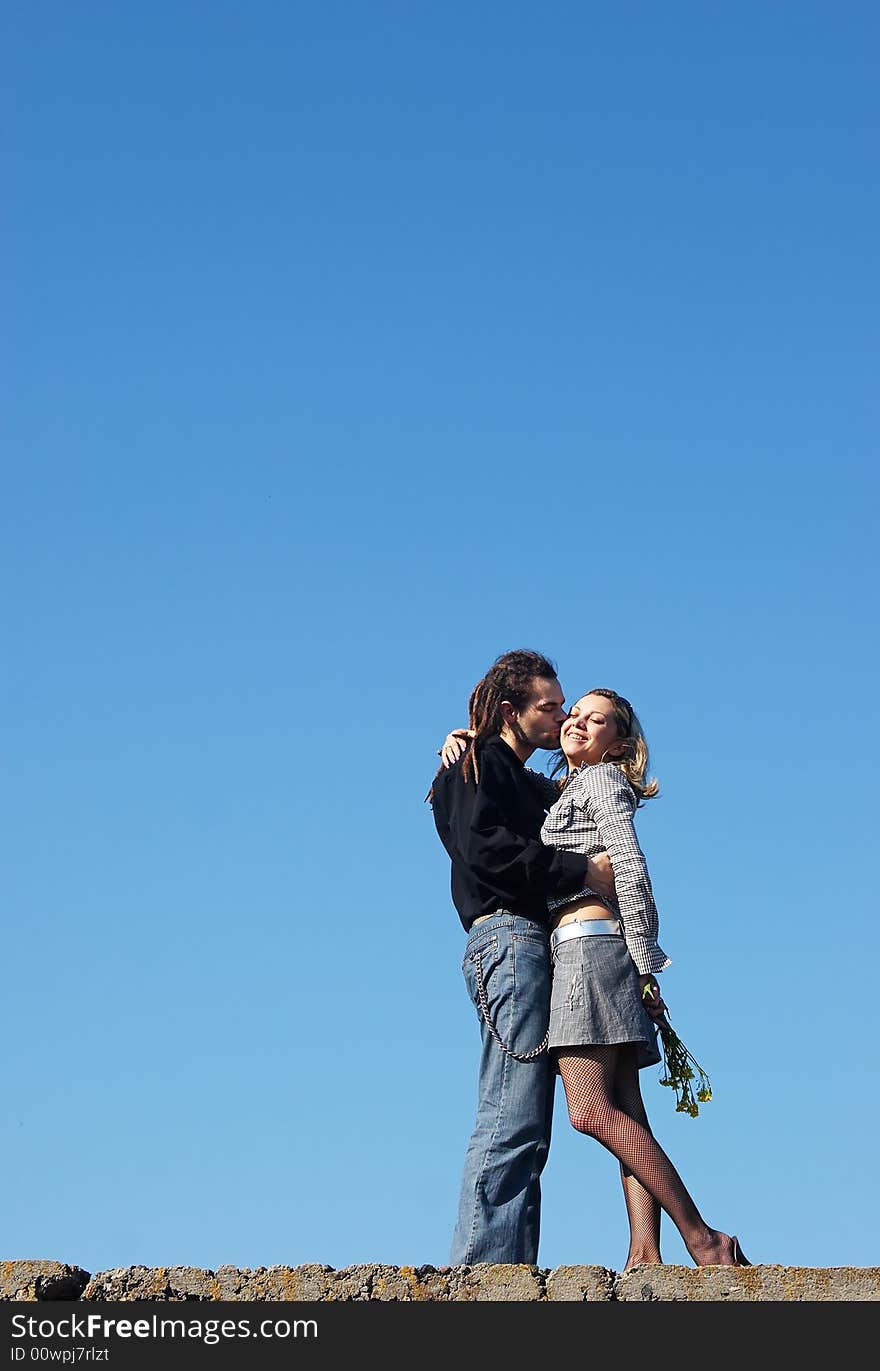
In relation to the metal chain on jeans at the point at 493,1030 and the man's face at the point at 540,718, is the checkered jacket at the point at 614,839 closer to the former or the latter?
the man's face at the point at 540,718

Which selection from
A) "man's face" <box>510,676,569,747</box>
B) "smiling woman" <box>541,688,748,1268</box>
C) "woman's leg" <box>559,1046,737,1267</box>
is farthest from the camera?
"man's face" <box>510,676,569,747</box>

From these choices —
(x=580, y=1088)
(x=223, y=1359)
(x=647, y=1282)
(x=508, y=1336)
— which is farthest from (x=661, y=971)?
(x=223, y=1359)

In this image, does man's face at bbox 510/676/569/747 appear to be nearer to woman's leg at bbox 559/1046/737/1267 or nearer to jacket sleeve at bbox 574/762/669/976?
jacket sleeve at bbox 574/762/669/976

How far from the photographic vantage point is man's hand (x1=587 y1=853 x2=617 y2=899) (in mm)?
6305

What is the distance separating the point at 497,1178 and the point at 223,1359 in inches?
60.3

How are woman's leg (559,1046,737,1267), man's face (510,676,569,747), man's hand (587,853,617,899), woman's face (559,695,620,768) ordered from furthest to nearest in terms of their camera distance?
man's face (510,676,569,747)
woman's face (559,695,620,768)
man's hand (587,853,617,899)
woman's leg (559,1046,737,1267)

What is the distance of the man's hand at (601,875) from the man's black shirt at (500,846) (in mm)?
35

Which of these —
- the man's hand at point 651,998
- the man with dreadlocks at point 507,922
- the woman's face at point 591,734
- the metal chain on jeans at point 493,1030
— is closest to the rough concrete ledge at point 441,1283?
the man with dreadlocks at point 507,922

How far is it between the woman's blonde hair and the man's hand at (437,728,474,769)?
0.58m

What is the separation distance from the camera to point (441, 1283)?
17.1ft

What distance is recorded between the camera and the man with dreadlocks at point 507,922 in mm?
5961

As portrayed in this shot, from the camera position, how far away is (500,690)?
6910 millimetres

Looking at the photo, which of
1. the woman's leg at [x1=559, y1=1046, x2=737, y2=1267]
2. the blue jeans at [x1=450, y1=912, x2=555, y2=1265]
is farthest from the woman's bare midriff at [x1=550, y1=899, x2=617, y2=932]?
the woman's leg at [x1=559, y1=1046, x2=737, y2=1267]

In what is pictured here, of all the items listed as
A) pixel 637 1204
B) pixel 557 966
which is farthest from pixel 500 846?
pixel 637 1204
